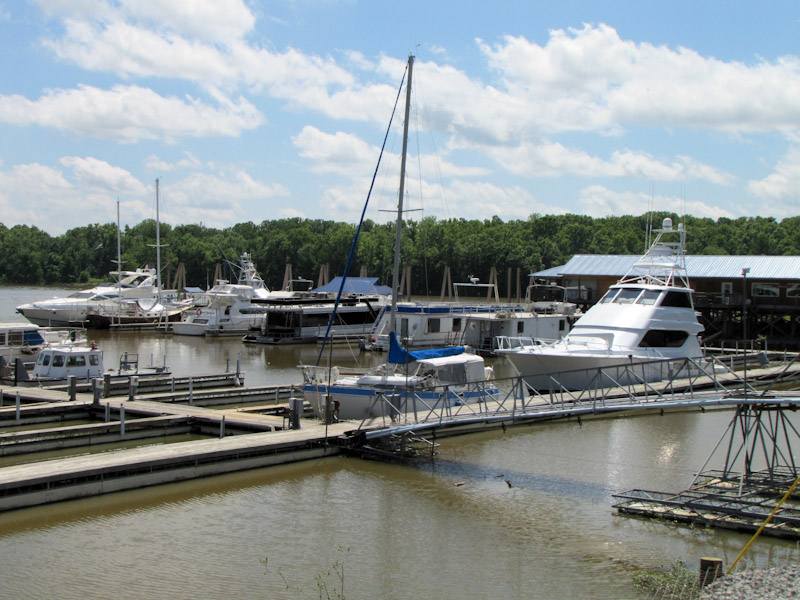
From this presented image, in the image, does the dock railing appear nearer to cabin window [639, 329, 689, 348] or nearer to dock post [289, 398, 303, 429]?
dock post [289, 398, 303, 429]

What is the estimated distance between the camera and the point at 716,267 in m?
58.8

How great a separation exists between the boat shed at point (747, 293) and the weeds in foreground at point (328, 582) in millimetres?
43445

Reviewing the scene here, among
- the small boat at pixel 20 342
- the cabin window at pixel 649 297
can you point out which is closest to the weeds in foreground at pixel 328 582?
the cabin window at pixel 649 297

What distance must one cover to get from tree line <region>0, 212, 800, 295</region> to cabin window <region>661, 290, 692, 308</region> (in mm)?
70370

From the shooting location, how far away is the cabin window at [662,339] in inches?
1361

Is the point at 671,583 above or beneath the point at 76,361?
beneath

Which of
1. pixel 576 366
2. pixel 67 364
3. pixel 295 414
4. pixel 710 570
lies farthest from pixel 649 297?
pixel 67 364

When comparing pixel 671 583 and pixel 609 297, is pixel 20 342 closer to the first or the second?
pixel 609 297

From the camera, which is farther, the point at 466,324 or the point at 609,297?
the point at 466,324

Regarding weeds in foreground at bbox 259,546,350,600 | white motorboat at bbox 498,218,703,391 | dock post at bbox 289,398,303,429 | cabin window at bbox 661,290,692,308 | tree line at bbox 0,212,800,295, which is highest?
tree line at bbox 0,212,800,295

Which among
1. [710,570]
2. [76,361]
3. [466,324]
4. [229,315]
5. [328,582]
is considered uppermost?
[229,315]

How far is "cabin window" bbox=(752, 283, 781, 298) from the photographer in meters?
56.7

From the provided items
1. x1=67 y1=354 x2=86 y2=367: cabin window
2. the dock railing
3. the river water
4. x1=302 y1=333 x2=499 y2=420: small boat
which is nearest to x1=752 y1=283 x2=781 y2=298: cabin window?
the dock railing

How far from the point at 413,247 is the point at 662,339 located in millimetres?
102718
